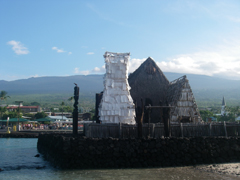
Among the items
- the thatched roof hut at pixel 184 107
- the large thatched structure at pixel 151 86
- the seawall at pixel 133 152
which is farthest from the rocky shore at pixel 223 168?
the large thatched structure at pixel 151 86

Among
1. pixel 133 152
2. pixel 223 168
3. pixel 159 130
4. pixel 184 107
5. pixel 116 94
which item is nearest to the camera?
pixel 223 168

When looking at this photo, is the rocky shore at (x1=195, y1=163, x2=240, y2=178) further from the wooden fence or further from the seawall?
the wooden fence

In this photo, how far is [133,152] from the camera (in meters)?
15.5

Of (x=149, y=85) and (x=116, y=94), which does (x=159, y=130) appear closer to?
(x=116, y=94)

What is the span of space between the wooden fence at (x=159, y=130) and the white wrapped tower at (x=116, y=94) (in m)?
5.58

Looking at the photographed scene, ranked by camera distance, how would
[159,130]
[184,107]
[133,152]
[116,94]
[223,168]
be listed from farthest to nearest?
[184,107]
[116,94]
[159,130]
[133,152]
[223,168]

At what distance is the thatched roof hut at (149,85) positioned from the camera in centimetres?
3083

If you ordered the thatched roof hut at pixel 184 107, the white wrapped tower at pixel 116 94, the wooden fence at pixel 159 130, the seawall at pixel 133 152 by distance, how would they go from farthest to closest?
the thatched roof hut at pixel 184 107 < the white wrapped tower at pixel 116 94 < the wooden fence at pixel 159 130 < the seawall at pixel 133 152

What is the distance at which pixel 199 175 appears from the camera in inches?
539

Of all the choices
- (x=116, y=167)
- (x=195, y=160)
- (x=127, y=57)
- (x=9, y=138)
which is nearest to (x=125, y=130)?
(x=116, y=167)

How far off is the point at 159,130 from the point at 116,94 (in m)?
6.74

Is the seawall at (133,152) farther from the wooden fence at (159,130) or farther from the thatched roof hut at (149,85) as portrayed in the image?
the thatched roof hut at (149,85)

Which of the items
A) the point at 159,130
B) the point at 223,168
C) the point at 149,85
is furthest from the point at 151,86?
the point at 223,168

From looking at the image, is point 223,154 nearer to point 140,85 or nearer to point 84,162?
point 84,162
